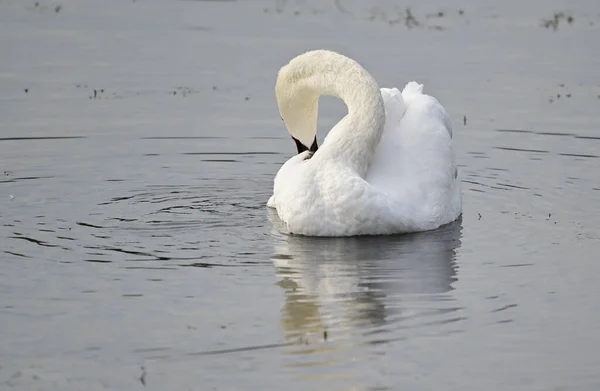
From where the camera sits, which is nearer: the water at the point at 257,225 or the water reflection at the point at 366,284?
the water at the point at 257,225

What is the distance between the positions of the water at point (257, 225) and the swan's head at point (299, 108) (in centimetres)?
79

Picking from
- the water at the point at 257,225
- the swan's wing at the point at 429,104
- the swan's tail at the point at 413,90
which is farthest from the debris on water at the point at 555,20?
the swan's wing at the point at 429,104

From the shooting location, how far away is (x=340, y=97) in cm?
1289

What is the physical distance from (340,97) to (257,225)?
1.50m

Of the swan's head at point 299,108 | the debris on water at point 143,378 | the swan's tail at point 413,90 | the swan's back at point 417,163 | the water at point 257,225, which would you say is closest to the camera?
the debris on water at point 143,378

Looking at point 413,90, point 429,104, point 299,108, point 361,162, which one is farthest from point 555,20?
point 361,162

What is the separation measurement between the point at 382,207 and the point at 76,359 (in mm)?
3931

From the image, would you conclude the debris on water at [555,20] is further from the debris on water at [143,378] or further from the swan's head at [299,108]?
the debris on water at [143,378]

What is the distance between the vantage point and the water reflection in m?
9.22

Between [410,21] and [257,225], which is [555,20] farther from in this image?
[257,225]

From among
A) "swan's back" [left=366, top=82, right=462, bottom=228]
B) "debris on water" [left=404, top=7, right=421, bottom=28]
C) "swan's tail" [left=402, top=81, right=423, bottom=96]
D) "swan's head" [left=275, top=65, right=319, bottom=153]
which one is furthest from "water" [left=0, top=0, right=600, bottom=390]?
"swan's tail" [left=402, top=81, right=423, bottom=96]

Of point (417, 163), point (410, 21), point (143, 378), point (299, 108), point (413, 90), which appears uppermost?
point (410, 21)

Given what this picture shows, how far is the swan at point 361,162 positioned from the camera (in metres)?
11.6

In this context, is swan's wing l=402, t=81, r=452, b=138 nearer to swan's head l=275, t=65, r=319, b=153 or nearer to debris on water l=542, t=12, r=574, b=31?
swan's head l=275, t=65, r=319, b=153
